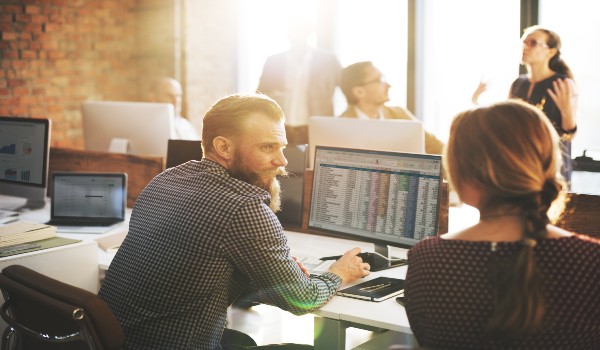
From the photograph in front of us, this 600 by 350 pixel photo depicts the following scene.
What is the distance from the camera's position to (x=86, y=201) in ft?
10.5

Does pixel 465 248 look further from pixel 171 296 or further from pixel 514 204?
pixel 171 296

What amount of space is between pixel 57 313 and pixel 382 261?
1.19 metres

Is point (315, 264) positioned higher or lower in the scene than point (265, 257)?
lower

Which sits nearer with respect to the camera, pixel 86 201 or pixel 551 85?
pixel 86 201

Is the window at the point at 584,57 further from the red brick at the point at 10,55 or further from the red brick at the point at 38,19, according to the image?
the red brick at the point at 10,55

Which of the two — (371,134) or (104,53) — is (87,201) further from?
(104,53)

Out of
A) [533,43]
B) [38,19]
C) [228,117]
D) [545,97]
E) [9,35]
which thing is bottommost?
[228,117]

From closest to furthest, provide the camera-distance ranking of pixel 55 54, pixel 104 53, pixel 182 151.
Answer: pixel 182 151, pixel 55 54, pixel 104 53

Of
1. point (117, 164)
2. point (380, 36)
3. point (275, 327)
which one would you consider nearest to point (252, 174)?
point (117, 164)

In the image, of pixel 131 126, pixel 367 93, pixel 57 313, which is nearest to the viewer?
pixel 57 313

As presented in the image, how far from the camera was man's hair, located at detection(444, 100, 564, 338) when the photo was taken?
50.3 inches

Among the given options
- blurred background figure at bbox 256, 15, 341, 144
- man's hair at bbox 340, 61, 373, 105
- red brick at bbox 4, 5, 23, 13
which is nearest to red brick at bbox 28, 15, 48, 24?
red brick at bbox 4, 5, 23, 13

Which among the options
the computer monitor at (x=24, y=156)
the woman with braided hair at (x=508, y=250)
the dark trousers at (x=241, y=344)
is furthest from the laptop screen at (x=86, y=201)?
the woman with braided hair at (x=508, y=250)

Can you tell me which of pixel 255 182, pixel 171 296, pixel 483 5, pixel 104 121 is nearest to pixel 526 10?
pixel 483 5
